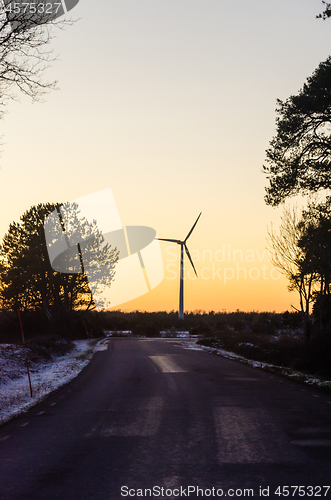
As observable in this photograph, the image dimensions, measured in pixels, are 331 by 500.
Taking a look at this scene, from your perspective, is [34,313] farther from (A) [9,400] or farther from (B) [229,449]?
(B) [229,449]

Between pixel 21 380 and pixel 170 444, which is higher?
pixel 170 444

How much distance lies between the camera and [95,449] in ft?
21.7

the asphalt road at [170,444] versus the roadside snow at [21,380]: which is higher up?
the asphalt road at [170,444]

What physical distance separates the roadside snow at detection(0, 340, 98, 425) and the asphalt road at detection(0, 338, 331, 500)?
0.50m

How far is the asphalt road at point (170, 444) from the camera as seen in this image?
16.6ft

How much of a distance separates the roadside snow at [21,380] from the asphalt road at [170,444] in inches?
19.6

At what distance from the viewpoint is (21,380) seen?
16062mm

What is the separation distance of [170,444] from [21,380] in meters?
10.8

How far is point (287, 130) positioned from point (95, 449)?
15083 mm

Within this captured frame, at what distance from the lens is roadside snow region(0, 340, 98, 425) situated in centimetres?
1057

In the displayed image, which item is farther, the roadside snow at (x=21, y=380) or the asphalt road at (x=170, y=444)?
the roadside snow at (x=21, y=380)

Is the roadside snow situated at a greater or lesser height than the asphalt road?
lesser

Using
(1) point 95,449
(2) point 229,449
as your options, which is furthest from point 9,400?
(2) point 229,449

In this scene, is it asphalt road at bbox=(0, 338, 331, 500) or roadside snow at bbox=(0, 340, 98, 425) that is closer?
asphalt road at bbox=(0, 338, 331, 500)
